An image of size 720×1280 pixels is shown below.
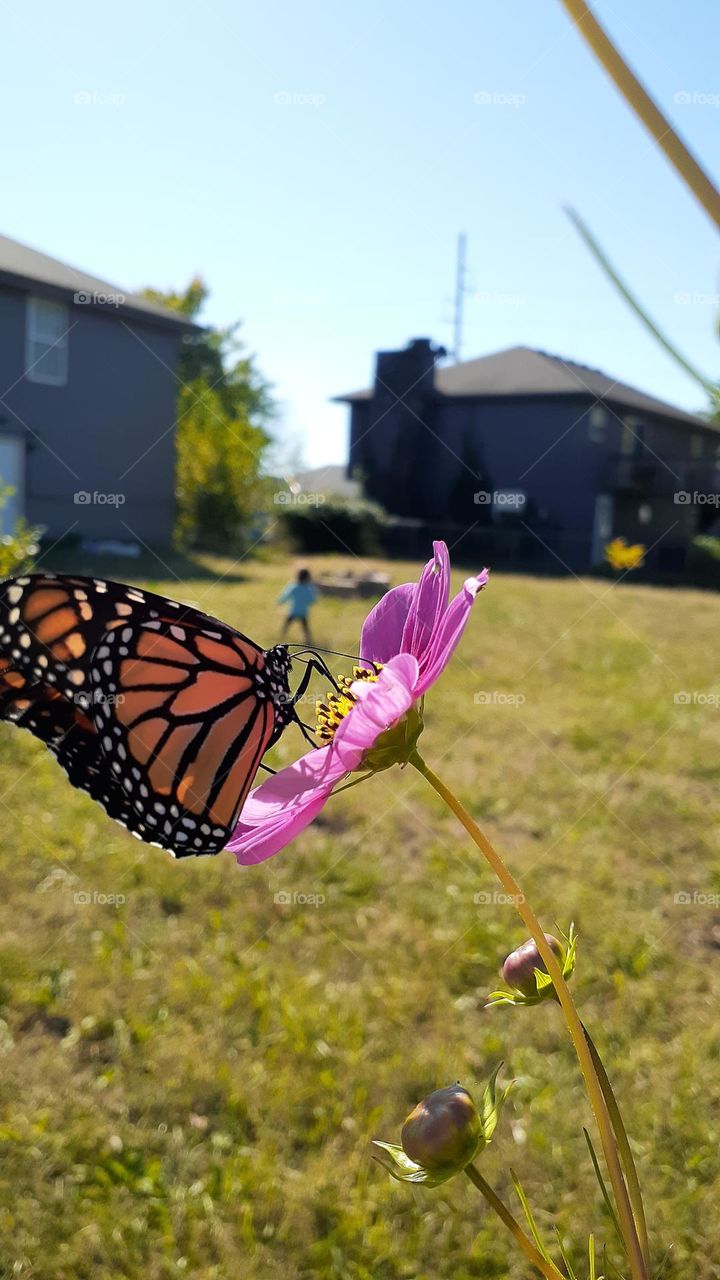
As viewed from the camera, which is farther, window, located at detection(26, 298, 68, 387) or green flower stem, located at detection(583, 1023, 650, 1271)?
window, located at detection(26, 298, 68, 387)

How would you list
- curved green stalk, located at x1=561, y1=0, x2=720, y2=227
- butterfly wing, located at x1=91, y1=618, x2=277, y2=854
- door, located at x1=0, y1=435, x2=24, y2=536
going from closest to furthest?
1. curved green stalk, located at x1=561, y1=0, x2=720, y2=227
2. butterfly wing, located at x1=91, y1=618, x2=277, y2=854
3. door, located at x1=0, y1=435, x2=24, y2=536

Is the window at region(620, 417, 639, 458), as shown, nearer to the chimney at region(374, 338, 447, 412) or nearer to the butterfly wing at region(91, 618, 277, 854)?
the chimney at region(374, 338, 447, 412)

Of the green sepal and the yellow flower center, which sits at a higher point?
the yellow flower center

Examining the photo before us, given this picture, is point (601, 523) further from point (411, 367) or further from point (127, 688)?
point (127, 688)

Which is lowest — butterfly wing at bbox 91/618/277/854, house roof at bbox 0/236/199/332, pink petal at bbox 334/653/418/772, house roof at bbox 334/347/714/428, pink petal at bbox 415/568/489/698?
butterfly wing at bbox 91/618/277/854

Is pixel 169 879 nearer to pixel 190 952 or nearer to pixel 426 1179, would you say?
pixel 190 952

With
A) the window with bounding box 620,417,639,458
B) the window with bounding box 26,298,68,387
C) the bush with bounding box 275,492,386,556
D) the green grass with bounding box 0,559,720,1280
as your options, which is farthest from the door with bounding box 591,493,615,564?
the green grass with bounding box 0,559,720,1280

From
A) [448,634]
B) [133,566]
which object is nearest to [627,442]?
[133,566]
